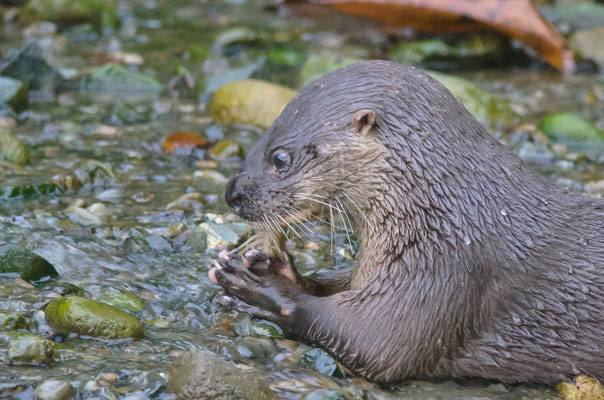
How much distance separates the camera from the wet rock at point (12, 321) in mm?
2883

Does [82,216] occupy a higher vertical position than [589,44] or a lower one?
lower

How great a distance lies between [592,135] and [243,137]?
8.03 ft

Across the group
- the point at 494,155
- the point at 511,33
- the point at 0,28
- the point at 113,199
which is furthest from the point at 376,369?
the point at 0,28

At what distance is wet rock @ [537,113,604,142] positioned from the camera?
5.71 metres

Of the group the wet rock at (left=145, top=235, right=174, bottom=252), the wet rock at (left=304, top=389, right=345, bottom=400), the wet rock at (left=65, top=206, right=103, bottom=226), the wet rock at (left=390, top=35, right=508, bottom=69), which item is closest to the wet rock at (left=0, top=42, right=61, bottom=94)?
the wet rock at (left=65, top=206, right=103, bottom=226)

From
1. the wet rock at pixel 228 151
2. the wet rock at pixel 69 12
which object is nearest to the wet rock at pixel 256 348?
the wet rock at pixel 228 151

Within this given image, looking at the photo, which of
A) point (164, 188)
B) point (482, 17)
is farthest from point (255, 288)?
point (482, 17)

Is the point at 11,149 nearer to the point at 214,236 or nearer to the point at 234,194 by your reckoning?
the point at 214,236

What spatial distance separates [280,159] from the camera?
322cm

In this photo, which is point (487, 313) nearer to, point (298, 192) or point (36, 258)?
point (298, 192)

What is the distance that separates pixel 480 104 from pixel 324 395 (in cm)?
376

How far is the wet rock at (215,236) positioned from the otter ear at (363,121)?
1098 millimetres

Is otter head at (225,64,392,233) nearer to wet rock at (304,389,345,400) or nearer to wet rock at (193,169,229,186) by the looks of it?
wet rock at (304,389,345,400)

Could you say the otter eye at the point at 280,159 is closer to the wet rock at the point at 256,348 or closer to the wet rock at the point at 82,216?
the wet rock at the point at 256,348
